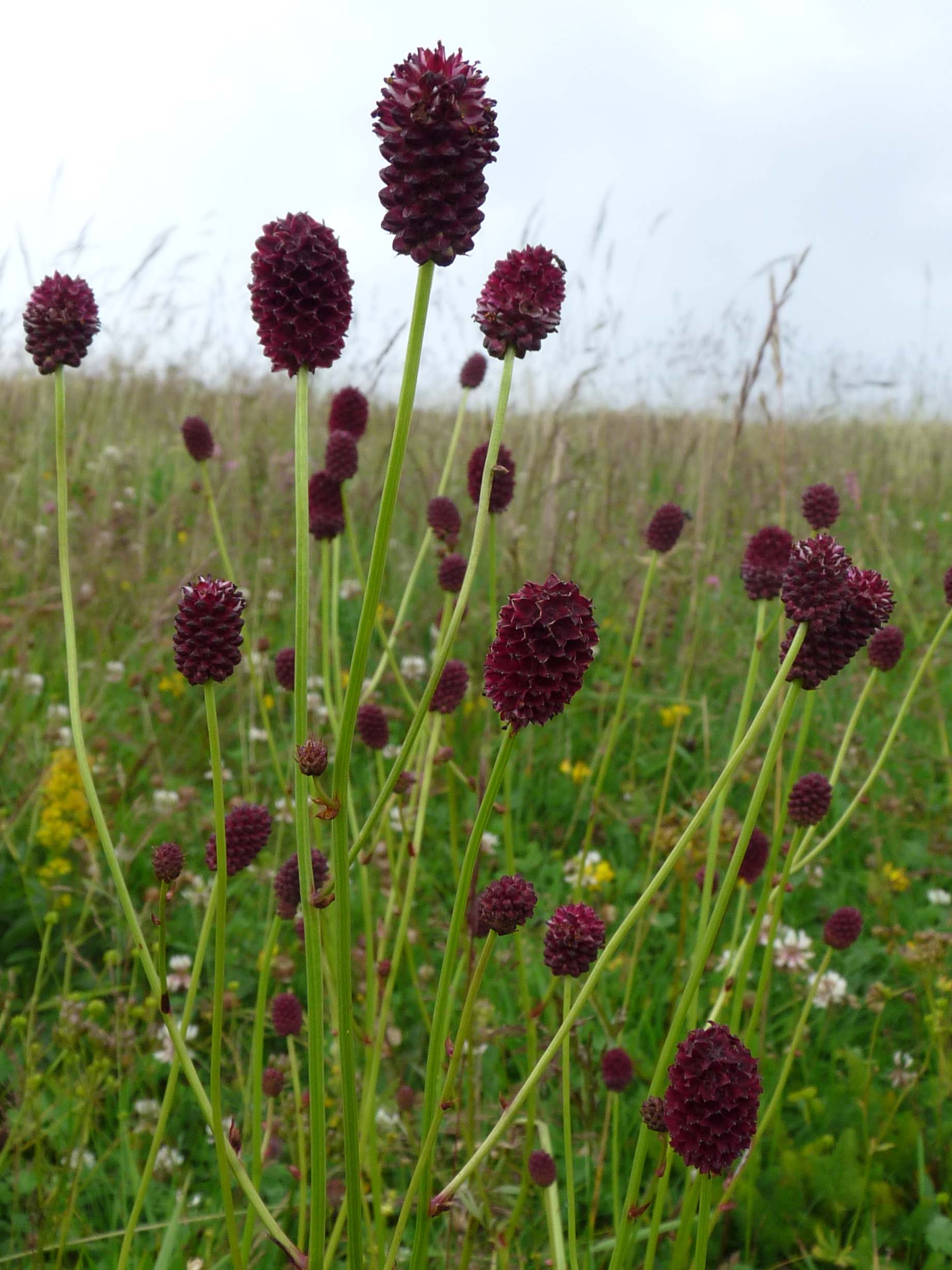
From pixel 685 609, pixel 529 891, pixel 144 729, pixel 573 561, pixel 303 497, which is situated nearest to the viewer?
pixel 303 497

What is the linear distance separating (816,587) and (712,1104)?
485 mm

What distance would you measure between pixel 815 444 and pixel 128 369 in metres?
5.14

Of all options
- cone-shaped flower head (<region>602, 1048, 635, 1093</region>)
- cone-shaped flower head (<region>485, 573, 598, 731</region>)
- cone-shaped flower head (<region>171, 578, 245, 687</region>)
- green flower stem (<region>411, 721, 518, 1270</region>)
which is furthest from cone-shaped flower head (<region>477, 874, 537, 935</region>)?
cone-shaped flower head (<region>602, 1048, 635, 1093</region>)

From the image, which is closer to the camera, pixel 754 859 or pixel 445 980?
pixel 445 980

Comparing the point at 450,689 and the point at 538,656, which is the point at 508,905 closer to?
the point at 538,656

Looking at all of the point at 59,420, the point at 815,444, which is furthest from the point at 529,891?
the point at 815,444

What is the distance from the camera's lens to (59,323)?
111cm

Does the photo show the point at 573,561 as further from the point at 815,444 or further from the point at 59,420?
the point at 815,444

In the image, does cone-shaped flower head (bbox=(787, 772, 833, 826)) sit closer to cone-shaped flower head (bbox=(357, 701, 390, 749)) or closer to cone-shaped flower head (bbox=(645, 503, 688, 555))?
cone-shaped flower head (bbox=(645, 503, 688, 555))

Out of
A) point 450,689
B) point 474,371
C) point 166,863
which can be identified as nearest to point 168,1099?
point 166,863

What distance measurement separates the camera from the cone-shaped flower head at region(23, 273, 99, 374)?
1.11 meters

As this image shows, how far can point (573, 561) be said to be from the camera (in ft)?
10.8

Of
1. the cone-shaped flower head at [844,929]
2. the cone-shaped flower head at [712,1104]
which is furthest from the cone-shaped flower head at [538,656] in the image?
the cone-shaped flower head at [844,929]

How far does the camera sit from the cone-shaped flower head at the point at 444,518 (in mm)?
1636
